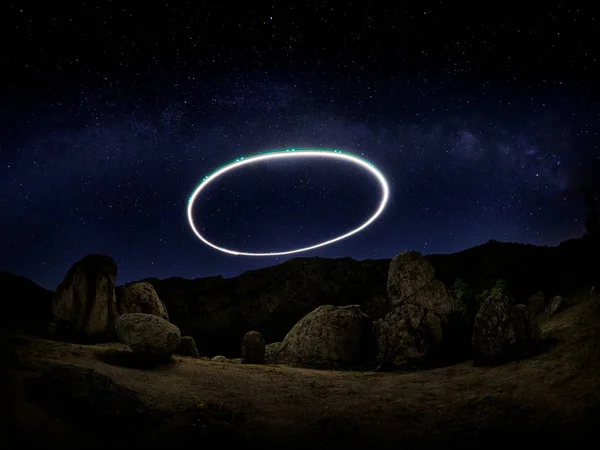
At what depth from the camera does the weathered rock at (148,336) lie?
19328 millimetres

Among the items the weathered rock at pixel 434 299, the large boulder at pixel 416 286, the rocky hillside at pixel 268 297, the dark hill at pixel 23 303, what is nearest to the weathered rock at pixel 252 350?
the large boulder at pixel 416 286

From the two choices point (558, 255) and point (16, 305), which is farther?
point (558, 255)

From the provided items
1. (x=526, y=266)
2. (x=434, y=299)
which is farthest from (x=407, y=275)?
(x=526, y=266)

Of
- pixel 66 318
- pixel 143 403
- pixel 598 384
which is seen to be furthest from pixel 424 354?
pixel 66 318

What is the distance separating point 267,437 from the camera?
11367 millimetres

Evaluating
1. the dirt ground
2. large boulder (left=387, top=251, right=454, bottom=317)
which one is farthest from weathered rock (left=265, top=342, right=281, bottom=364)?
the dirt ground

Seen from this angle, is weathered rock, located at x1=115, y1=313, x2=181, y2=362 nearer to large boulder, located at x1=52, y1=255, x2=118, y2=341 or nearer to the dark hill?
large boulder, located at x1=52, y1=255, x2=118, y2=341

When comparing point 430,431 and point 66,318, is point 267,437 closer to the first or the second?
point 430,431

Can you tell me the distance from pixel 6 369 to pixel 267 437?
894 cm

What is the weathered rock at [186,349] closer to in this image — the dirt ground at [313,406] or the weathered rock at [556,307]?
the dirt ground at [313,406]

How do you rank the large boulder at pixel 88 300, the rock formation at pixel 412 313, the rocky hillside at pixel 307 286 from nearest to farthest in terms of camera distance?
the large boulder at pixel 88 300, the rock formation at pixel 412 313, the rocky hillside at pixel 307 286

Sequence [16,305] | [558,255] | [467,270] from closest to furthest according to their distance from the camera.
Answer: [16,305]
[558,255]
[467,270]

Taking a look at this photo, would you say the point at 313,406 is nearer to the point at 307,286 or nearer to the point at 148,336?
the point at 148,336

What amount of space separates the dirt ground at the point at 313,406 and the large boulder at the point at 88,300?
6014 mm
